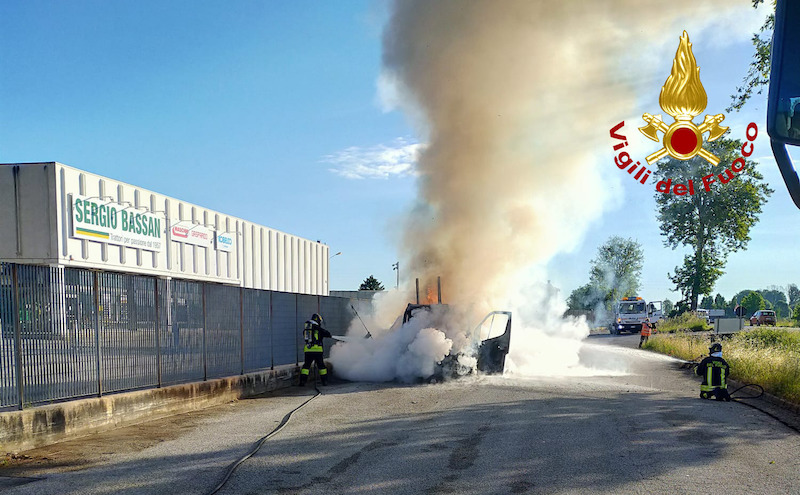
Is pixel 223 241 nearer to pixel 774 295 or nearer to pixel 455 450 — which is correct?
pixel 455 450

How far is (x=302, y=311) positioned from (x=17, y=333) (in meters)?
9.27

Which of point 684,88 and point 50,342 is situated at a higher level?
point 684,88

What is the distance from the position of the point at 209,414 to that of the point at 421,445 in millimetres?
4269

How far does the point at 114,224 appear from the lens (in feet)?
70.2

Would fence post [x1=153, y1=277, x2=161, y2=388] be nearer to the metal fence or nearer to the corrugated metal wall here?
the metal fence

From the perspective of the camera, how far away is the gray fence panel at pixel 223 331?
12.1m

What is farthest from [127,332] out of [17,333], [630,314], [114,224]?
[630,314]

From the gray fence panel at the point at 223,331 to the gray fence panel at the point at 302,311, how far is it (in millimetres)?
3034

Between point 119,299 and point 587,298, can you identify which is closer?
point 119,299

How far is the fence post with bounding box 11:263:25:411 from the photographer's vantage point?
7.53 meters

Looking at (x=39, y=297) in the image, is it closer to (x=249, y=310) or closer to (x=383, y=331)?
(x=249, y=310)

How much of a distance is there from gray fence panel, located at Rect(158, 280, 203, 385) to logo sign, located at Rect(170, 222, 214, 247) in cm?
1451

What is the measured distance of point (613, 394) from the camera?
1192 cm

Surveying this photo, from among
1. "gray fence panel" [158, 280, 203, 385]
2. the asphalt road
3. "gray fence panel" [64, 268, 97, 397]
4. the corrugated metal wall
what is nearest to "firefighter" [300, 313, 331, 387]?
the asphalt road
